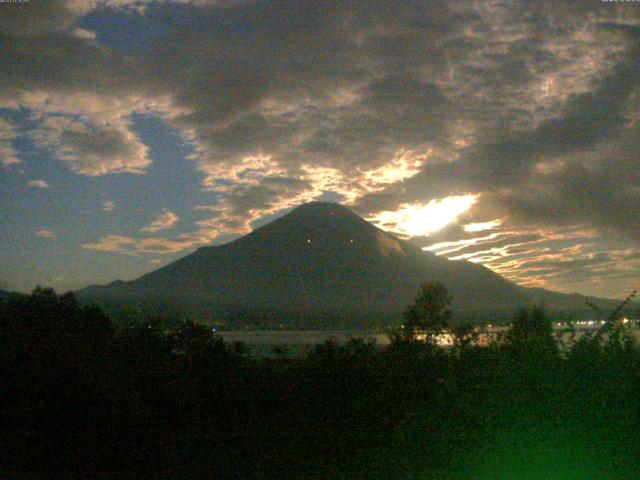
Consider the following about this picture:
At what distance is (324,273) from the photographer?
112 meters

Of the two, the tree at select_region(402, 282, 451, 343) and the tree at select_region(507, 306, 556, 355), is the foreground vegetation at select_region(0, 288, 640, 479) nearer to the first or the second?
the tree at select_region(507, 306, 556, 355)

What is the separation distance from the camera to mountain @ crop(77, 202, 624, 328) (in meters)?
91.4

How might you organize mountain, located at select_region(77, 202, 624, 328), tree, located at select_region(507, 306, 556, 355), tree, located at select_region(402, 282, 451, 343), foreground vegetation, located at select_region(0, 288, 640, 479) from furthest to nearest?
1. mountain, located at select_region(77, 202, 624, 328)
2. tree, located at select_region(402, 282, 451, 343)
3. tree, located at select_region(507, 306, 556, 355)
4. foreground vegetation, located at select_region(0, 288, 640, 479)

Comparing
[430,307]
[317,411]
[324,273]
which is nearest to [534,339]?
[317,411]

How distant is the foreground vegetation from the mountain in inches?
2802

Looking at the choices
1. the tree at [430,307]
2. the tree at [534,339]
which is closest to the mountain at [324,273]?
the tree at [430,307]

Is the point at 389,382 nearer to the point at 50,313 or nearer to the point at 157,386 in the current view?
the point at 157,386

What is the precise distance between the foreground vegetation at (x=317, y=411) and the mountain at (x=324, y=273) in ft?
234

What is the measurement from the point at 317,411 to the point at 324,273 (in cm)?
10440

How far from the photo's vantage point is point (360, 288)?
10444 centimetres

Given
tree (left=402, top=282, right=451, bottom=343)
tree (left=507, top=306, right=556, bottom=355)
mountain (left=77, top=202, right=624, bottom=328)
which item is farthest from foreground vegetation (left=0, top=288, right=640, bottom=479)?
mountain (left=77, top=202, right=624, bottom=328)

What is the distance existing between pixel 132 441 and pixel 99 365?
0.99 m

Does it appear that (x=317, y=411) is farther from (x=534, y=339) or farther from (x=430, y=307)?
(x=430, y=307)

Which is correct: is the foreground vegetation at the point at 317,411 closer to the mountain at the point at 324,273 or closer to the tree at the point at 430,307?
the tree at the point at 430,307
